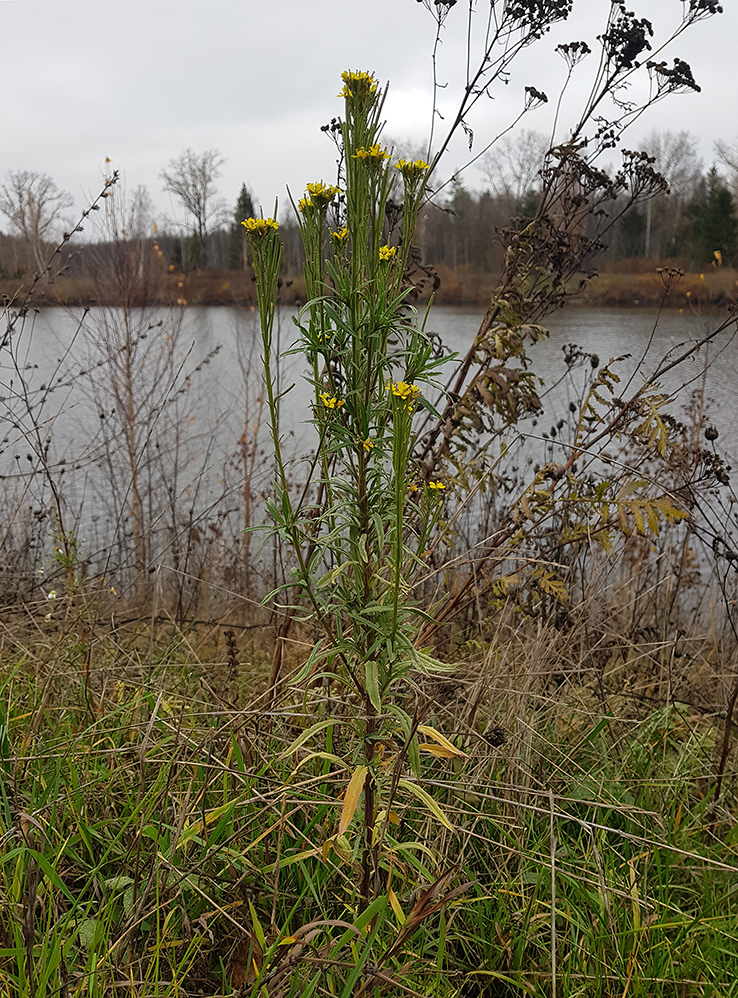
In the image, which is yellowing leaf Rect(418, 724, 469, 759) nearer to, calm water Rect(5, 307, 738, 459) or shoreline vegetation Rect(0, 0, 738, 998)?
shoreline vegetation Rect(0, 0, 738, 998)

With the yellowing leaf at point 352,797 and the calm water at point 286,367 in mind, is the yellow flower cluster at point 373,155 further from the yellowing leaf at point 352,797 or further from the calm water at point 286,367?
the calm water at point 286,367

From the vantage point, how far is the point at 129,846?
5.62ft

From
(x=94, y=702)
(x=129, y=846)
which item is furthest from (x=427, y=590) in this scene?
(x=129, y=846)

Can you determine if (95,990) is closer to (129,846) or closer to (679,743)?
(129,846)

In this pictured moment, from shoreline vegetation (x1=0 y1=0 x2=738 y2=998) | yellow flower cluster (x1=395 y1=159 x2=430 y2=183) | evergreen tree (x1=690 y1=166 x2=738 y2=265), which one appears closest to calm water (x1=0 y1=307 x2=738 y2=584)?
shoreline vegetation (x1=0 y1=0 x2=738 y2=998)

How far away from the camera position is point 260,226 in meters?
1.27

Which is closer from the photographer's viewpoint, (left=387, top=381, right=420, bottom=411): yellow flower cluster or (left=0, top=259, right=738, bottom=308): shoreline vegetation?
(left=387, top=381, right=420, bottom=411): yellow flower cluster

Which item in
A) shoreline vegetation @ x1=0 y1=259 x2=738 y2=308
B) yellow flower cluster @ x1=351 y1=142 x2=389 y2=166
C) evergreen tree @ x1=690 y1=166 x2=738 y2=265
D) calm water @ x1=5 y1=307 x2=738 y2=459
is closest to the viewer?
yellow flower cluster @ x1=351 y1=142 x2=389 y2=166

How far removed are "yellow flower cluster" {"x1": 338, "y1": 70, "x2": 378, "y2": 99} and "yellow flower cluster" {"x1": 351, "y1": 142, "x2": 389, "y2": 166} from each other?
0.38 feet

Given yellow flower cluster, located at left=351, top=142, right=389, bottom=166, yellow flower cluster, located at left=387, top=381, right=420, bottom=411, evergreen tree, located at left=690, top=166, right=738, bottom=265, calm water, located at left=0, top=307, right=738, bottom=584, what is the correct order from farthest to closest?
evergreen tree, located at left=690, top=166, right=738, bottom=265
calm water, located at left=0, top=307, right=738, bottom=584
yellow flower cluster, located at left=351, top=142, right=389, bottom=166
yellow flower cluster, located at left=387, top=381, right=420, bottom=411

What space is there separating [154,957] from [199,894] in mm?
219

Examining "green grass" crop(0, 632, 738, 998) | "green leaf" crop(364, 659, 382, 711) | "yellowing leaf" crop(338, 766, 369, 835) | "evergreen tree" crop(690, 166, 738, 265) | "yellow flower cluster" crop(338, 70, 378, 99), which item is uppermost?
"evergreen tree" crop(690, 166, 738, 265)

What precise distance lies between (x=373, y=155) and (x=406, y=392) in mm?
498

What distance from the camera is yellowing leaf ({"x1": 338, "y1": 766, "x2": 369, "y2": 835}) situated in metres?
1.33
